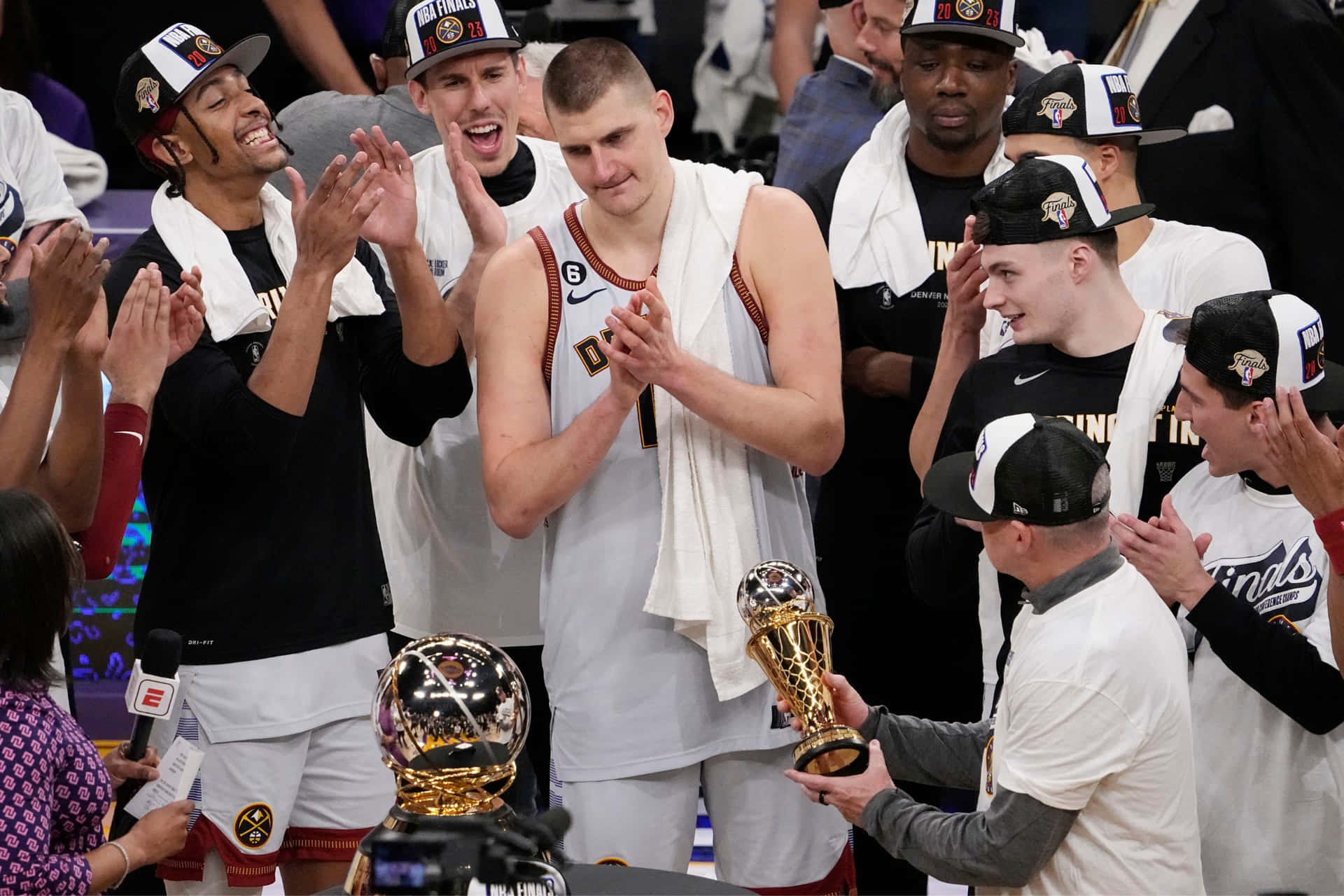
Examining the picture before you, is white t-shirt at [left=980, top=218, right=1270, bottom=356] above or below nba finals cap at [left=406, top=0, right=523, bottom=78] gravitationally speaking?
below

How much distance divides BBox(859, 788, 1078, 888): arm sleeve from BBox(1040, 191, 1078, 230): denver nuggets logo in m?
1.25

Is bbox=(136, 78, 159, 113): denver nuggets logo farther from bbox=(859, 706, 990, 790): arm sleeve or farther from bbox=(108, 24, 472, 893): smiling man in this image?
bbox=(859, 706, 990, 790): arm sleeve

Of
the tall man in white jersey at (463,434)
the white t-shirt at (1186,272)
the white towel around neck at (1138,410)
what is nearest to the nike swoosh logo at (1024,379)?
the white towel around neck at (1138,410)

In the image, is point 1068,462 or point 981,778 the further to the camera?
point 981,778

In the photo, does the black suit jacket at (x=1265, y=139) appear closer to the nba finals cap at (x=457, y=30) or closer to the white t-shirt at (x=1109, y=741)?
the nba finals cap at (x=457, y=30)

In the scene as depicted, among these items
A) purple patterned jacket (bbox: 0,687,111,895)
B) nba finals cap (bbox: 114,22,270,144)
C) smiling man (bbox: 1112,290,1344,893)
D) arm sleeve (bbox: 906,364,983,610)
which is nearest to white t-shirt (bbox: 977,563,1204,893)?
smiling man (bbox: 1112,290,1344,893)

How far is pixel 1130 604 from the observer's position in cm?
255

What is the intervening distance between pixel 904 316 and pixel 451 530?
1.32m

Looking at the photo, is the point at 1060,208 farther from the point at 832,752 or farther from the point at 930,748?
the point at 832,752

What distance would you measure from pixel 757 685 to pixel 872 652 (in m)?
1.00

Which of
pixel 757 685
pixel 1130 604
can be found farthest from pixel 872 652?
pixel 1130 604

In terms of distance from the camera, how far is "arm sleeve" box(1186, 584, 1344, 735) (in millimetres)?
2908

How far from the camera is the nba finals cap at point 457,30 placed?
422 cm

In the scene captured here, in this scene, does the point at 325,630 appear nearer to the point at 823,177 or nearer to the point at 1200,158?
the point at 823,177
